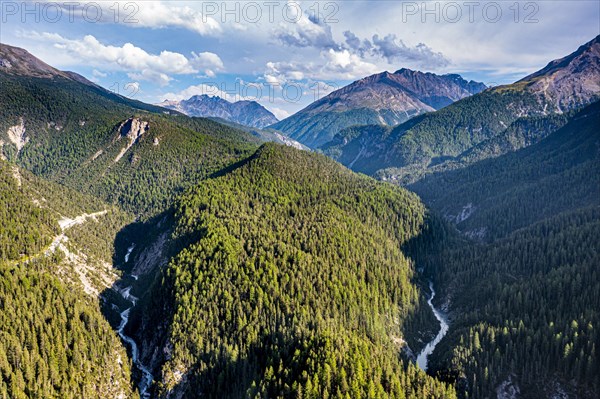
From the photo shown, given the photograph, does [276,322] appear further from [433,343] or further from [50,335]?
[50,335]

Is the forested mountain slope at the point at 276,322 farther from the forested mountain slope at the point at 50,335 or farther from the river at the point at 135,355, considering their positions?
the forested mountain slope at the point at 50,335

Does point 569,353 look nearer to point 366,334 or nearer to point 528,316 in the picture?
point 528,316

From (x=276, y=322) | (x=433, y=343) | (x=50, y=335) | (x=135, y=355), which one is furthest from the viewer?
(x=433, y=343)

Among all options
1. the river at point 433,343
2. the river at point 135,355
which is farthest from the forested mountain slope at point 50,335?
the river at point 433,343

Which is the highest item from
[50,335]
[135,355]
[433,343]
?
[433,343]

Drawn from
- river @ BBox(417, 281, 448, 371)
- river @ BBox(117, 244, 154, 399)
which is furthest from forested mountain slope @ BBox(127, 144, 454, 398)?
river @ BBox(417, 281, 448, 371)

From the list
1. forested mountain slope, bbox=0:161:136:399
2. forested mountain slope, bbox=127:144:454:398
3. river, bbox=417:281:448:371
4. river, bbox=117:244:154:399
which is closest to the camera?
forested mountain slope, bbox=0:161:136:399

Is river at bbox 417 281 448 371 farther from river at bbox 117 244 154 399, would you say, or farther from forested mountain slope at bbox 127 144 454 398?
river at bbox 117 244 154 399

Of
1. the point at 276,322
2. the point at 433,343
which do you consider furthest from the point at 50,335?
the point at 433,343

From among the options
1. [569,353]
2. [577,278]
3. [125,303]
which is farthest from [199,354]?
[577,278]

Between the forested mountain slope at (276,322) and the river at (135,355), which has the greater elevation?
the forested mountain slope at (276,322)

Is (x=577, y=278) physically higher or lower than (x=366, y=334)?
higher
